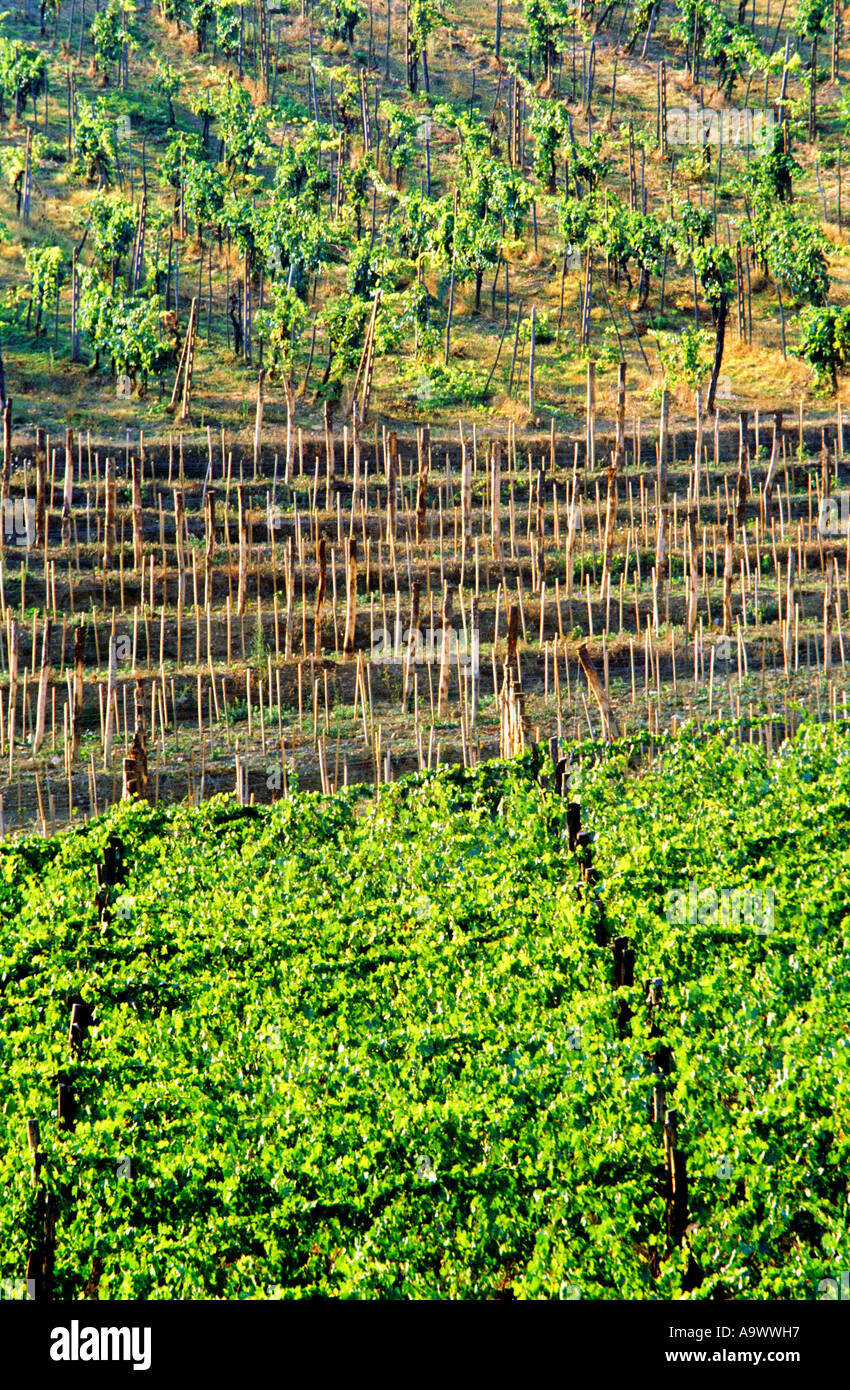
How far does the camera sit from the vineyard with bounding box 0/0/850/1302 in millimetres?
10070

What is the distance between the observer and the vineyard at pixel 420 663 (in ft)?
33.0

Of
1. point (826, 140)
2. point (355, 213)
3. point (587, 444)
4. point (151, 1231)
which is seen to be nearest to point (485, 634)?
point (587, 444)

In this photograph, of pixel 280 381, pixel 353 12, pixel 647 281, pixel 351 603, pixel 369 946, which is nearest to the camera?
pixel 369 946

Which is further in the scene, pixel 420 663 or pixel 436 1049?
pixel 420 663

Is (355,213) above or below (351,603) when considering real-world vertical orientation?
above

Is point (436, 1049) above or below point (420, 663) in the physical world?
below

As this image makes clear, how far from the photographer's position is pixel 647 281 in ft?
135

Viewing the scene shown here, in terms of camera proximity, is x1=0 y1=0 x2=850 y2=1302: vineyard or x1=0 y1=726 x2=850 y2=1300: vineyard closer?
x1=0 y1=726 x2=850 y2=1300: vineyard

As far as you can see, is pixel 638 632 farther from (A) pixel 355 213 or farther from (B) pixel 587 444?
(A) pixel 355 213

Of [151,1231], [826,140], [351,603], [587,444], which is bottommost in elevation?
[151,1231]

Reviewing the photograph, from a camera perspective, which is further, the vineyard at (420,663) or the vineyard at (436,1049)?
the vineyard at (420,663)

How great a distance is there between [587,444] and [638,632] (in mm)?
8186

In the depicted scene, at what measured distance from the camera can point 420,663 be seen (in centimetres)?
2489
